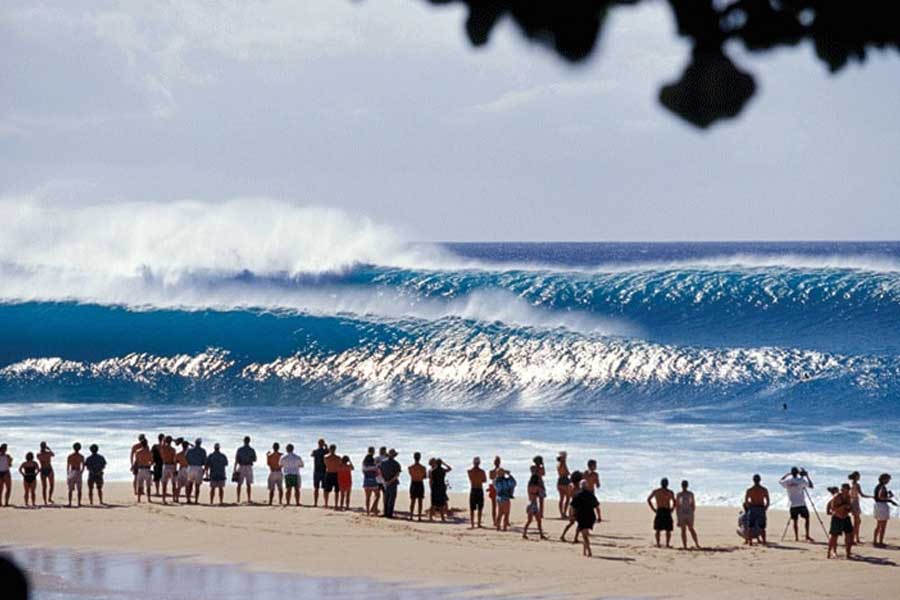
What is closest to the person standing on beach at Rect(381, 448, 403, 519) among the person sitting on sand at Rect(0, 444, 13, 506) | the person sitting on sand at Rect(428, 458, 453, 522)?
the person sitting on sand at Rect(428, 458, 453, 522)

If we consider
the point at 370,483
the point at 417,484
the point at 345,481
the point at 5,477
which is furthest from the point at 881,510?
the point at 5,477

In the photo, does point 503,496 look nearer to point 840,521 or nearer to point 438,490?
point 438,490

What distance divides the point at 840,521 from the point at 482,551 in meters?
3.49

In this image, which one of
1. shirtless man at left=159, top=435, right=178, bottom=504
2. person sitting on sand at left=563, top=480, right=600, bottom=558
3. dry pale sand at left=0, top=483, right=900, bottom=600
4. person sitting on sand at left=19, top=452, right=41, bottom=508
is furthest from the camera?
shirtless man at left=159, top=435, right=178, bottom=504

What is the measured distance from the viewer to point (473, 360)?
33.5 m

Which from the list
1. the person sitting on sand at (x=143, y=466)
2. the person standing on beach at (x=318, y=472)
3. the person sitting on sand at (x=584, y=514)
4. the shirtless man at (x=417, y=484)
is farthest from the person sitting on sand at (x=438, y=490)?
the person sitting on sand at (x=143, y=466)

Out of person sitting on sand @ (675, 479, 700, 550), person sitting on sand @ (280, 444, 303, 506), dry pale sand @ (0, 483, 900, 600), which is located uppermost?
person sitting on sand @ (280, 444, 303, 506)

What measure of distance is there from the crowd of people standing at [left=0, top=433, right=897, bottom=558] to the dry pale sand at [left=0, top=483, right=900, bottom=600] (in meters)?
0.26

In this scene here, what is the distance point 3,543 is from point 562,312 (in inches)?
1003

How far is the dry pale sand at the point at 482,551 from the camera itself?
12.2 meters

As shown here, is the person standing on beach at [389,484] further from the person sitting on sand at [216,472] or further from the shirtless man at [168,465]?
the shirtless man at [168,465]

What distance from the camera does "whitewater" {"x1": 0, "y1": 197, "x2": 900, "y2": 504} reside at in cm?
2277

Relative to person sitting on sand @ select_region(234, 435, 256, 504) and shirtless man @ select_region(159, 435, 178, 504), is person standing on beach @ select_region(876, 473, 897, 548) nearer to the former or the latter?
person sitting on sand @ select_region(234, 435, 256, 504)

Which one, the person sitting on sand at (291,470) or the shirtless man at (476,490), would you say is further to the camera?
the person sitting on sand at (291,470)
